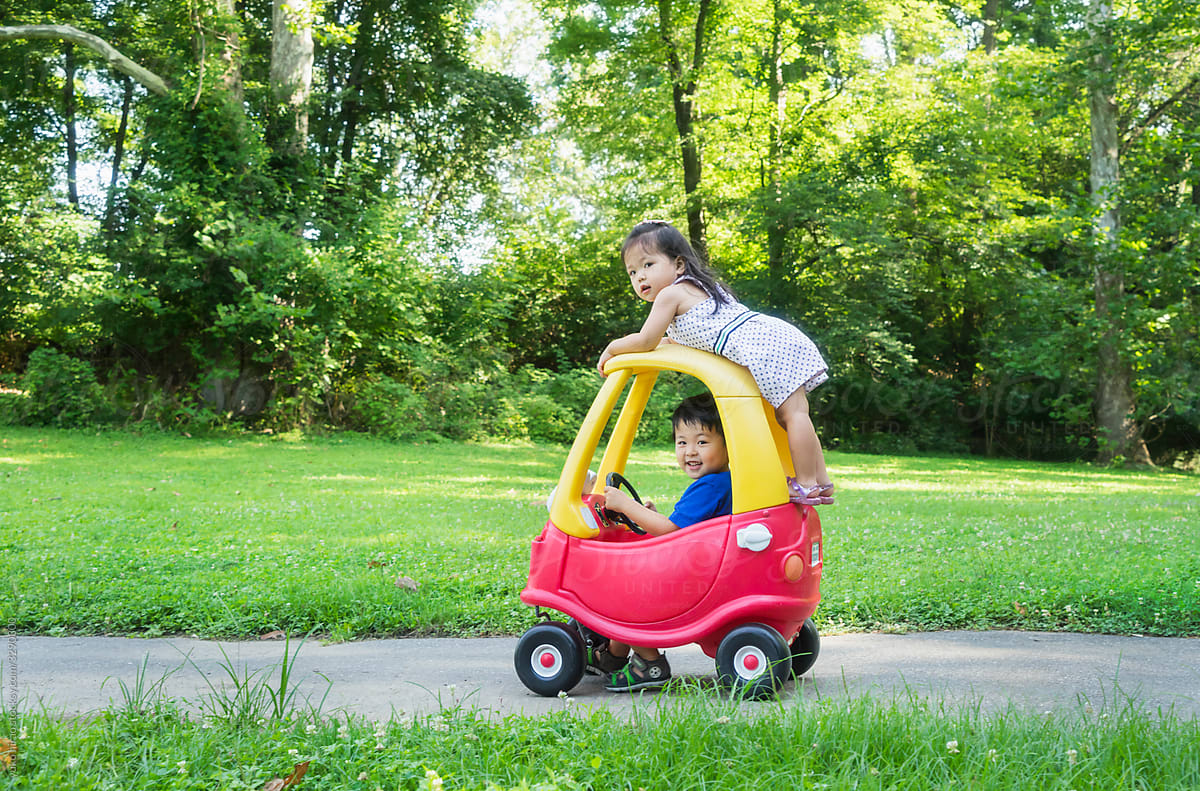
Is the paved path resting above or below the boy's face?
below

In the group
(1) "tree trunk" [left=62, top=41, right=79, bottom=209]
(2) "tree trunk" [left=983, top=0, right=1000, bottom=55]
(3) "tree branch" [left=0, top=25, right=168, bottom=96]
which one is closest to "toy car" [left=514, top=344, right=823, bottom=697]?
(3) "tree branch" [left=0, top=25, right=168, bottom=96]

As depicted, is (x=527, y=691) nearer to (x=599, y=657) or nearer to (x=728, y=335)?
(x=599, y=657)

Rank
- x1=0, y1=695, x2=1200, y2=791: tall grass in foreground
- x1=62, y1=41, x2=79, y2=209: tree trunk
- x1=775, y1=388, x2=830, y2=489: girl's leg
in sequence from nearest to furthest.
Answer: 1. x1=0, y1=695, x2=1200, y2=791: tall grass in foreground
2. x1=775, y1=388, x2=830, y2=489: girl's leg
3. x1=62, y1=41, x2=79, y2=209: tree trunk

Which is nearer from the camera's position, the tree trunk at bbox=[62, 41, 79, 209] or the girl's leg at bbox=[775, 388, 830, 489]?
the girl's leg at bbox=[775, 388, 830, 489]

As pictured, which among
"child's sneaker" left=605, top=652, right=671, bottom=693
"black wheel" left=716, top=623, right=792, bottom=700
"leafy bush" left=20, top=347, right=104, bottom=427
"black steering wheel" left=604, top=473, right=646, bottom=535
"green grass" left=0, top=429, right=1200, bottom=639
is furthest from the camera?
"leafy bush" left=20, top=347, right=104, bottom=427

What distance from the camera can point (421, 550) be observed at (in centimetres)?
696

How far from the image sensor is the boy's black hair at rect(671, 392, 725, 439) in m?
4.09

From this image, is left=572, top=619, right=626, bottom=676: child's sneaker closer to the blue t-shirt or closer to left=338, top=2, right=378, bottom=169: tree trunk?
the blue t-shirt

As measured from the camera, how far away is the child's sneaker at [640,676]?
12.9 feet

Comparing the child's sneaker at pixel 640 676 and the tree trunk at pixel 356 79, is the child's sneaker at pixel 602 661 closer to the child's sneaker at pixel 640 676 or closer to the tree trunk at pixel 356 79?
the child's sneaker at pixel 640 676

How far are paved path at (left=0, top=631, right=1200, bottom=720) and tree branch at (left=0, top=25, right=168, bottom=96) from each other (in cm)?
1580

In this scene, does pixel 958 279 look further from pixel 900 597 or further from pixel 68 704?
pixel 68 704

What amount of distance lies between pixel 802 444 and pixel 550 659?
1315 mm

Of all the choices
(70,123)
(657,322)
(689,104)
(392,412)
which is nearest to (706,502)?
(657,322)
